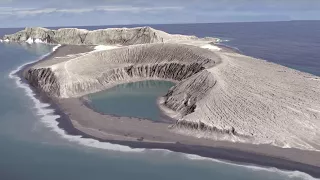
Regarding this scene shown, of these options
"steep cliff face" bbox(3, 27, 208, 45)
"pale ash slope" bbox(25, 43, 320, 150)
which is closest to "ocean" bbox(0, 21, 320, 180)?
"pale ash slope" bbox(25, 43, 320, 150)

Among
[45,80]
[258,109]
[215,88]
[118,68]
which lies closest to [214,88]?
[215,88]

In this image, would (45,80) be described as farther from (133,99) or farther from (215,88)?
(215,88)

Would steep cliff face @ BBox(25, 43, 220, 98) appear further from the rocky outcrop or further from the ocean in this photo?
the ocean

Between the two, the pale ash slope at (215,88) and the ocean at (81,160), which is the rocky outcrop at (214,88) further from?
the ocean at (81,160)

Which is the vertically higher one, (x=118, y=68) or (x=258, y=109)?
(x=118, y=68)

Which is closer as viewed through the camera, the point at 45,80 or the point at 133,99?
the point at 133,99

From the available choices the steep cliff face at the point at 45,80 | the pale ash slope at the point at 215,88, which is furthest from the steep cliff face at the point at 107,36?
the steep cliff face at the point at 45,80


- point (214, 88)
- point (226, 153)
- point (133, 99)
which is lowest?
point (226, 153)

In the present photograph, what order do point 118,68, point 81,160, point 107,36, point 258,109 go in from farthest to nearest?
point 107,36 → point 118,68 → point 258,109 → point 81,160

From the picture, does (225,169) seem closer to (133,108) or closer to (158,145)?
(158,145)
